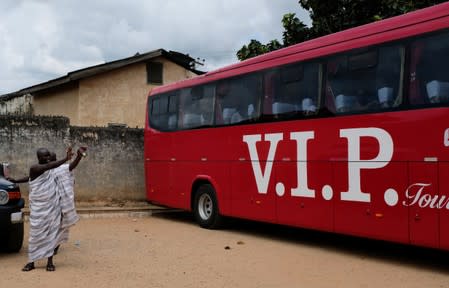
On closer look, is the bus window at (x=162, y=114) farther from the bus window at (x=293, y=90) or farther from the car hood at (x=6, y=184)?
the car hood at (x=6, y=184)

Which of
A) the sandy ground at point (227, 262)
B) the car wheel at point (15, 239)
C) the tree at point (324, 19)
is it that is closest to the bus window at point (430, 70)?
the sandy ground at point (227, 262)

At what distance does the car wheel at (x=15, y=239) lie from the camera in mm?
8453

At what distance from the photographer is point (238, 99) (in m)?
10.8

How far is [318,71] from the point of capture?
8906mm

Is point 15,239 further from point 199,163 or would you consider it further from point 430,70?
point 430,70

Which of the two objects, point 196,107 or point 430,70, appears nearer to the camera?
point 430,70

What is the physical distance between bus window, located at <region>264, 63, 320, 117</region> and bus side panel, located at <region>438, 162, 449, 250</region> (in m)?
2.53

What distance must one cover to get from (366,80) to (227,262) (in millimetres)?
3441

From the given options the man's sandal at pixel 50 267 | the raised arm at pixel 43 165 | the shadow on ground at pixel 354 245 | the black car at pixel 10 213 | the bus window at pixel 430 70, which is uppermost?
the bus window at pixel 430 70

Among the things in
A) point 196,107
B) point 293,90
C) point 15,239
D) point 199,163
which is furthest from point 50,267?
point 196,107

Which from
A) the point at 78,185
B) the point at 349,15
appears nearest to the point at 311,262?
the point at 78,185

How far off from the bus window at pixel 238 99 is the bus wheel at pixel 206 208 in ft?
5.45

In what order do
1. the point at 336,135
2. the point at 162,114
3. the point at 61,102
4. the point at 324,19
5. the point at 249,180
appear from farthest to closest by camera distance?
the point at 61,102 < the point at 324,19 < the point at 162,114 < the point at 249,180 < the point at 336,135

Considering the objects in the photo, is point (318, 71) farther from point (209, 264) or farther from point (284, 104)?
point (209, 264)
